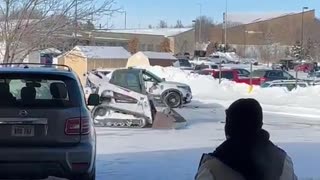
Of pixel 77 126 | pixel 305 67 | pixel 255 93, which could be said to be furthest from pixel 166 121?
pixel 305 67

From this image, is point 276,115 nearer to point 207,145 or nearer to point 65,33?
point 65,33

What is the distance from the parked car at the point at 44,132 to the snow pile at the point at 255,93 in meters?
22.1

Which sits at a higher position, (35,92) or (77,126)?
(35,92)

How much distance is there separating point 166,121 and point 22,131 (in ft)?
38.4

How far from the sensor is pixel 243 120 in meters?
3.60

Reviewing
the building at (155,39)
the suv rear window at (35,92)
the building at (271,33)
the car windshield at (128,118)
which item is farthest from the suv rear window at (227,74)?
the building at (271,33)

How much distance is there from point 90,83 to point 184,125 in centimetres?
289

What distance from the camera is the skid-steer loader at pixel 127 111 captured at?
19.4 m

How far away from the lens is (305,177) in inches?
425

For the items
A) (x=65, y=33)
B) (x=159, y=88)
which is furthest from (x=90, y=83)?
(x=159, y=88)

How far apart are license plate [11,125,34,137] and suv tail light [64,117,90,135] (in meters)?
0.40

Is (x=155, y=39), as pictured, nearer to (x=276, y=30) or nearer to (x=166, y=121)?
(x=276, y=30)

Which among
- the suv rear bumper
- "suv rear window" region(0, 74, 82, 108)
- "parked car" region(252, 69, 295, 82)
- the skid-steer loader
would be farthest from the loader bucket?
"parked car" region(252, 69, 295, 82)

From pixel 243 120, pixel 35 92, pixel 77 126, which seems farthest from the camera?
pixel 35 92
